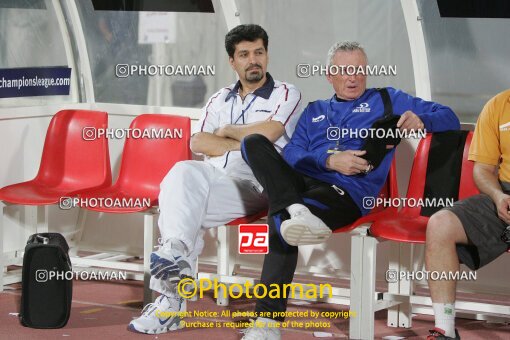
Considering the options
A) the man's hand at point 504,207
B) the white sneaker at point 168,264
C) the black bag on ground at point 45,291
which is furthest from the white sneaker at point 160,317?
the man's hand at point 504,207

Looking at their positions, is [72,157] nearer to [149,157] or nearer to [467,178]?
[149,157]

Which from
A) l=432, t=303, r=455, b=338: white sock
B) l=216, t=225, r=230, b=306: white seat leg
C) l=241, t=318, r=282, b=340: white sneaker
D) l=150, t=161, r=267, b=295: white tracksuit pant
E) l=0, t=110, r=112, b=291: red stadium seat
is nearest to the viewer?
l=432, t=303, r=455, b=338: white sock

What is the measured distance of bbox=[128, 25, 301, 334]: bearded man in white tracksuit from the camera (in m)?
5.13

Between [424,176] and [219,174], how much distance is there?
3.50 feet

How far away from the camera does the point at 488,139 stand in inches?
192

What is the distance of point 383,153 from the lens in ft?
17.1

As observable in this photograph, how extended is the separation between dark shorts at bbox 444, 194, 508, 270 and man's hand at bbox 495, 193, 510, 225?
3 cm

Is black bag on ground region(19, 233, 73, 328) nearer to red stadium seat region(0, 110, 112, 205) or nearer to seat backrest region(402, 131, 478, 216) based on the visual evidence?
red stadium seat region(0, 110, 112, 205)

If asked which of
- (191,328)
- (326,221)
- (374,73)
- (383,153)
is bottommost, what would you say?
(191,328)

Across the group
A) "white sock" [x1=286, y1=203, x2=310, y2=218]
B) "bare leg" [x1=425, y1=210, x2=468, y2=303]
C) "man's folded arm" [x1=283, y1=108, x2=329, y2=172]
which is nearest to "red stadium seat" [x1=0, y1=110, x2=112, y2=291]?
"man's folded arm" [x1=283, y1=108, x2=329, y2=172]

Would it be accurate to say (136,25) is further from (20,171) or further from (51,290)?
(51,290)

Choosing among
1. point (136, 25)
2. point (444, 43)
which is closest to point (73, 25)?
point (136, 25)

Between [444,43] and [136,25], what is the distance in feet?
6.99

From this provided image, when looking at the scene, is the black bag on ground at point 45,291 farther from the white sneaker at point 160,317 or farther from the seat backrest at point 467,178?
the seat backrest at point 467,178
